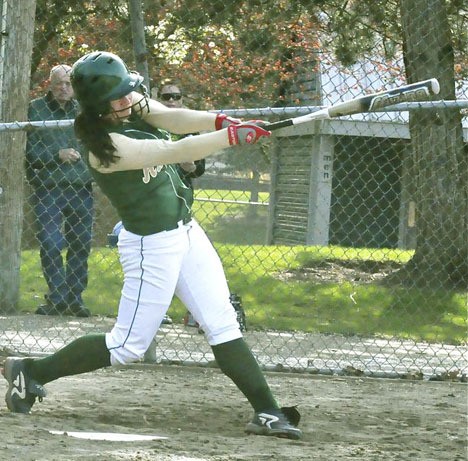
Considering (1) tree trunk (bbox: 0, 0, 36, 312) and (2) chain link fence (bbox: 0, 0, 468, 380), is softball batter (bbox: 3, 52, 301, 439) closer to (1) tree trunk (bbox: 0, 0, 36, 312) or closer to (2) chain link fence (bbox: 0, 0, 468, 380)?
(2) chain link fence (bbox: 0, 0, 468, 380)

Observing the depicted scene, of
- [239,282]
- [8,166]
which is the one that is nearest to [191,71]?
[239,282]

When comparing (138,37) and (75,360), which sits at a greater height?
(138,37)

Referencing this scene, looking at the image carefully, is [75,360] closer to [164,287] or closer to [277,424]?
[164,287]

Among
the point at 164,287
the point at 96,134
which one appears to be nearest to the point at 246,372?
the point at 164,287

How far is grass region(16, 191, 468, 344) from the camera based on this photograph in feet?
33.5

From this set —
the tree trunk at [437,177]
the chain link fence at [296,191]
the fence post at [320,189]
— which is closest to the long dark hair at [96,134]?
the chain link fence at [296,191]

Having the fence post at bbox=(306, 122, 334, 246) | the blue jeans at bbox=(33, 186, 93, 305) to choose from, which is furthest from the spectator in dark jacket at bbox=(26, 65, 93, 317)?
the fence post at bbox=(306, 122, 334, 246)

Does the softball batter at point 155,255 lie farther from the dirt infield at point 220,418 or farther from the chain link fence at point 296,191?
the chain link fence at point 296,191

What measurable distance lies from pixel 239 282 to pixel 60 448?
7.57m

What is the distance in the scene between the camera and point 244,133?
496 cm

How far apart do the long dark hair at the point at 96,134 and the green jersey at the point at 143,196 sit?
0.56ft

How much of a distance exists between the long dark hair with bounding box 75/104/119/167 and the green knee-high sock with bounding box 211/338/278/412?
3.45ft

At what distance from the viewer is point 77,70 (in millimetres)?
5199

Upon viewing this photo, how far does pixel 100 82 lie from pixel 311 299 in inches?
273
